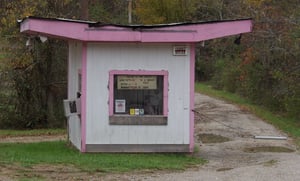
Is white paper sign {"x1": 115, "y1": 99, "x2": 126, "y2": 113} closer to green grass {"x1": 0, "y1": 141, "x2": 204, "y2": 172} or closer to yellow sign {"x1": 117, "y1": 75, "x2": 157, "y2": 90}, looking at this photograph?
yellow sign {"x1": 117, "y1": 75, "x2": 157, "y2": 90}

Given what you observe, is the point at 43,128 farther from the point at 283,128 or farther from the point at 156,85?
the point at 156,85

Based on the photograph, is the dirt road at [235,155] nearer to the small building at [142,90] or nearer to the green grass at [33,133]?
the small building at [142,90]

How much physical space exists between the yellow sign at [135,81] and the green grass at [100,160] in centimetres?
145

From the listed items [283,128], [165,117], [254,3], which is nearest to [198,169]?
[165,117]

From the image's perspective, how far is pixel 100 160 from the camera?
1359cm

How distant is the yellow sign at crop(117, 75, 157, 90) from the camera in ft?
48.4

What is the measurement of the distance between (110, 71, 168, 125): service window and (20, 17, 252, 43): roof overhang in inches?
30.7

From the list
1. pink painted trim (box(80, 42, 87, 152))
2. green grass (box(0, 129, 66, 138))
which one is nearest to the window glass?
pink painted trim (box(80, 42, 87, 152))

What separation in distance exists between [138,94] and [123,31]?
1400 millimetres

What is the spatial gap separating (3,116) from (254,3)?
12.5 metres

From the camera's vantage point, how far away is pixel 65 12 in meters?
26.7

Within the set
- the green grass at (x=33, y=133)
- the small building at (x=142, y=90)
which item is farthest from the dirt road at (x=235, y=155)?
the green grass at (x=33, y=133)

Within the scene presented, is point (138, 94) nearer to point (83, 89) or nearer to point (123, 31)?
point (83, 89)

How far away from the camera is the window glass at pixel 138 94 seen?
48.4ft
